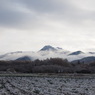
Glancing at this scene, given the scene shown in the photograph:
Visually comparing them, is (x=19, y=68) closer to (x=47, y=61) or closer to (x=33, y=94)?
(x=47, y=61)

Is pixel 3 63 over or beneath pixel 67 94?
over

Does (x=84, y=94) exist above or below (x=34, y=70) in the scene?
below

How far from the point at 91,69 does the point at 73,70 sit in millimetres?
6112

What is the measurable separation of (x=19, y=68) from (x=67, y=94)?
6586cm

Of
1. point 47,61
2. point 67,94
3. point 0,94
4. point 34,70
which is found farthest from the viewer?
point 47,61

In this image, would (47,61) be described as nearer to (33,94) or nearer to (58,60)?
(58,60)

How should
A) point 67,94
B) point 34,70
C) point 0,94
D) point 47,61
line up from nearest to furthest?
point 0,94 → point 67,94 → point 34,70 → point 47,61

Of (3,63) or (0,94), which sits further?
(3,63)

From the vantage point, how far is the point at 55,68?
8362 cm

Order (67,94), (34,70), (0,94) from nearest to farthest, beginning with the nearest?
(0,94)
(67,94)
(34,70)

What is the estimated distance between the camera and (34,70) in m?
83.4

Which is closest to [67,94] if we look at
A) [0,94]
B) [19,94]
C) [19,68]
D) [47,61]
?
[19,94]

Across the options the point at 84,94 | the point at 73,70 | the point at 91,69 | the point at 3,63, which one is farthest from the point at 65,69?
the point at 84,94

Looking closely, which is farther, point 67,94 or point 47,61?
point 47,61
